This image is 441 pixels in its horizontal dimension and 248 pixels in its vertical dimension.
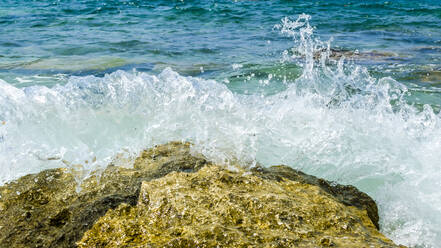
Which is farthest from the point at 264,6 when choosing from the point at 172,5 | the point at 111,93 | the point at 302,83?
the point at 111,93

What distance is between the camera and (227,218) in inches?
74.0

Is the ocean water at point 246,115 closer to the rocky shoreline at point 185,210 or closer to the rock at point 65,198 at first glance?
the rock at point 65,198

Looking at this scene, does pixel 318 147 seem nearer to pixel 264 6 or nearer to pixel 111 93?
pixel 111 93

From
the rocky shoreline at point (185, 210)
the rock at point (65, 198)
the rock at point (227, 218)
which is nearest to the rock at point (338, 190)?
the rocky shoreline at point (185, 210)

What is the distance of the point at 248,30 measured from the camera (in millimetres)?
11445

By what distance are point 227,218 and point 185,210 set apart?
213 mm

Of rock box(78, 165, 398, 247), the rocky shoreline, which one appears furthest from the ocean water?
rock box(78, 165, 398, 247)

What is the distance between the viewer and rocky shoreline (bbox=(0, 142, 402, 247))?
1.76 meters

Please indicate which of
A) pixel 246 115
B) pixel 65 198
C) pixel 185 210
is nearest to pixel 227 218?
pixel 185 210

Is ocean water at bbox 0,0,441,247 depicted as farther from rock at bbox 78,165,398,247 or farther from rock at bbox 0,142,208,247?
rock at bbox 78,165,398,247

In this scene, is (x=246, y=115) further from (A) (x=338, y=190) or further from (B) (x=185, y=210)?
(B) (x=185, y=210)

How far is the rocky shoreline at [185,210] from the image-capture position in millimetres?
1761

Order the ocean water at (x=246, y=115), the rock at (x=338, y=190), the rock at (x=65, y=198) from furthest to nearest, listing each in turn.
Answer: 1. the ocean water at (x=246, y=115)
2. the rock at (x=338, y=190)
3. the rock at (x=65, y=198)

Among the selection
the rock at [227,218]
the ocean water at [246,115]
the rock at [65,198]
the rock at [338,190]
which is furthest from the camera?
the ocean water at [246,115]
